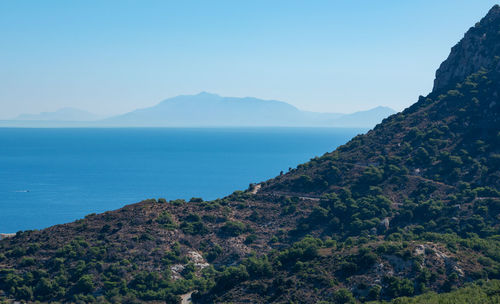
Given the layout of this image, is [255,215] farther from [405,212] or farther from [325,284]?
[325,284]

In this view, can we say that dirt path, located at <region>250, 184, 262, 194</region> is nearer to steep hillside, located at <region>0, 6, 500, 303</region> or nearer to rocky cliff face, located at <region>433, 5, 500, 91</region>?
steep hillside, located at <region>0, 6, 500, 303</region>

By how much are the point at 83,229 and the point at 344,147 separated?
58149 millimetres

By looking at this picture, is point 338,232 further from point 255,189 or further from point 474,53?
point 474,53

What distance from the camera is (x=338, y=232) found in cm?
7412

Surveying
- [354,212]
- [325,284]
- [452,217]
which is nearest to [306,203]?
[354,212]

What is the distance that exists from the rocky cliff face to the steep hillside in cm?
25

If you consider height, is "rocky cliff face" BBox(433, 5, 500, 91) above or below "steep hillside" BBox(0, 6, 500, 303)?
above

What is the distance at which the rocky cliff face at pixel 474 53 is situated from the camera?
102 m

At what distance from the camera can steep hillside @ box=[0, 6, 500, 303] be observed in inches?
1940

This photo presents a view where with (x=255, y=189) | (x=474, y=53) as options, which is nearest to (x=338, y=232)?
(x=255, y=189)

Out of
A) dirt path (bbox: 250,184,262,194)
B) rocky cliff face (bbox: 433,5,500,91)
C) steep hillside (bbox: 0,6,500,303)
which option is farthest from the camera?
rocky cliff face (bbox: 433,5,500,91)

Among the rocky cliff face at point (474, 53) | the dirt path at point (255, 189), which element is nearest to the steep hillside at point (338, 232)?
the rocky cliff face at point (474, 53)

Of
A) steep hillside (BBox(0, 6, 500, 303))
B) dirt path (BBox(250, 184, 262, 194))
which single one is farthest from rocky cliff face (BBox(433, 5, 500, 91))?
dirt path (BBox(250, 184, 262, 194))

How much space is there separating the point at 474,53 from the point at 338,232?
57656 mm
